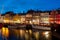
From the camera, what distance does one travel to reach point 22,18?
86.8 m

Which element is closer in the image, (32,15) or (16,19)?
(32,15)

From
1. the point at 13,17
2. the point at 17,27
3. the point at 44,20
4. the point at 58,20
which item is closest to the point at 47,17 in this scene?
the point at 44,20

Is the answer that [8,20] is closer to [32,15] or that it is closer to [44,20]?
[32,15]

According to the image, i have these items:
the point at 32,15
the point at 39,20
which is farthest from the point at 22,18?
the point at 39,20

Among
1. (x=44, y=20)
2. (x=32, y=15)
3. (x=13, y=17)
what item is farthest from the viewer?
(x=13, y=17)

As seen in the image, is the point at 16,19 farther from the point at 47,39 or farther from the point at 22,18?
the point at 47,39

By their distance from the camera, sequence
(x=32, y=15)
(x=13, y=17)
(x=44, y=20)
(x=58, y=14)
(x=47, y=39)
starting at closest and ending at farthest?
1. (x=47, y=39)
2. (x=58, y=14)
3. (x=44, y=20)
4. (x=32, y=15)
5. (x=13, y=17)

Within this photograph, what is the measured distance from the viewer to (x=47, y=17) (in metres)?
73.4

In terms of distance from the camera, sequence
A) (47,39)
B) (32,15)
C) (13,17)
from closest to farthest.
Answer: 1. (47,39)
2. (32,15)
3. (13,17)

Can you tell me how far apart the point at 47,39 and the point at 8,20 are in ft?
222

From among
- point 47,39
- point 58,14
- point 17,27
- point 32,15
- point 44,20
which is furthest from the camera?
point 32,15

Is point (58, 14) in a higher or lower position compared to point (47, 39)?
higher

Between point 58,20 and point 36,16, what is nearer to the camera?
point 58,20

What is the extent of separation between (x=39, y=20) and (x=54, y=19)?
11627mm
